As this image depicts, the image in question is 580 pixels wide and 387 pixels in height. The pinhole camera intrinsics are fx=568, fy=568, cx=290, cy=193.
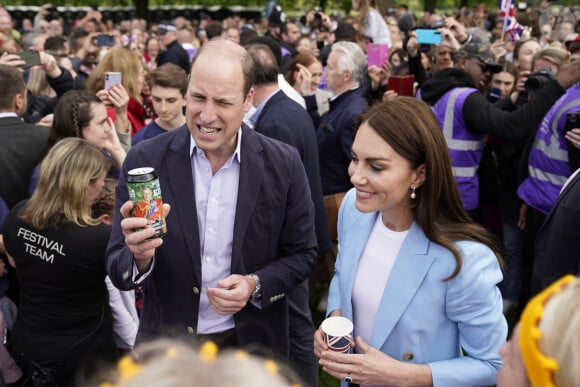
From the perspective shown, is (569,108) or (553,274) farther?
(569,108)

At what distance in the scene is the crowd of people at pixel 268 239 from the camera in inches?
78.9

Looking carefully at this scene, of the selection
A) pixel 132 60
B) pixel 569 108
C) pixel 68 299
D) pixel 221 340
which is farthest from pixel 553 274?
pixel 132 60

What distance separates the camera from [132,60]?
5691 millimetres

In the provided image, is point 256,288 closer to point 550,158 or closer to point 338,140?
point 338,140

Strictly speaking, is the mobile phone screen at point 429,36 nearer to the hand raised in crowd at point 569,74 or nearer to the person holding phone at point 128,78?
the hand raised in crowd at point 569,74

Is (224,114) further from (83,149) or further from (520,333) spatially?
(520,333)

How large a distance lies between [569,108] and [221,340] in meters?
3.01

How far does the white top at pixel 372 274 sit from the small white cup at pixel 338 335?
22 centimetres

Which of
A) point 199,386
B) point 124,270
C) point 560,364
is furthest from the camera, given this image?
point 124,270

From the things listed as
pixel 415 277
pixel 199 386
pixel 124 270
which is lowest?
pixel 124 270

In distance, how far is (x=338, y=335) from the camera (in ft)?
6.52

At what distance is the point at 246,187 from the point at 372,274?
68 centimetres

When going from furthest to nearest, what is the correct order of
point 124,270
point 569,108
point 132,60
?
point 132,60
point 569,108
point 124,270

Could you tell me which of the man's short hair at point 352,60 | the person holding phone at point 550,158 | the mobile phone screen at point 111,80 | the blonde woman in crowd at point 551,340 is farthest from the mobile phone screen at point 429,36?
the blonde woman in crowd at point 551,340
